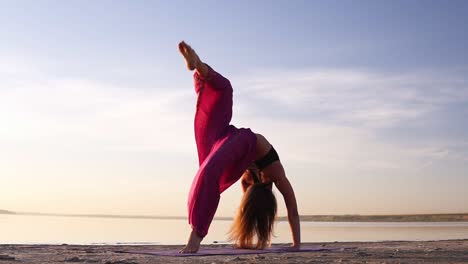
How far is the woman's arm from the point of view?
21.3ft

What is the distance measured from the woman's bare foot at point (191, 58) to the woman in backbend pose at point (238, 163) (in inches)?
1.0

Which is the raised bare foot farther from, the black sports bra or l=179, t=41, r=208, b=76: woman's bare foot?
the black sports bra

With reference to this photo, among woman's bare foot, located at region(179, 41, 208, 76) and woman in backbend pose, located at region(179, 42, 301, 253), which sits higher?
woman's bare foot, located at region(179, 41, 208, 76)

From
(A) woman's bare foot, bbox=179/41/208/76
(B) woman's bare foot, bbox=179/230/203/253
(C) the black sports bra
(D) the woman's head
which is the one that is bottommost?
(B) woman's bare foot, bbox=179/230/203/253

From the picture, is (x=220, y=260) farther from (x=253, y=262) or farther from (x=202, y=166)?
(x=202, y=166)

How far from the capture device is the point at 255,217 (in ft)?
21.2

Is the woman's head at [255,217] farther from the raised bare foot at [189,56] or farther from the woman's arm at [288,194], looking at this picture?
the raised bare foot at [189,56]

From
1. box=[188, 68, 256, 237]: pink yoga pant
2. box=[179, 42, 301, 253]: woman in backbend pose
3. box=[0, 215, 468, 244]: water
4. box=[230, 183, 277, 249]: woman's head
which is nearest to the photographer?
box=[188, 68, 256, 237]: pink yoga pant

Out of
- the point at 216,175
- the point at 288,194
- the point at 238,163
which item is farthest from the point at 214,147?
the point at 288,194

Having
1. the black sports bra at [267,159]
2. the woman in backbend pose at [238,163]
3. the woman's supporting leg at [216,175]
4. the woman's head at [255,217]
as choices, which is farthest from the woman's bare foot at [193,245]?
the black sports bra at [267,159]

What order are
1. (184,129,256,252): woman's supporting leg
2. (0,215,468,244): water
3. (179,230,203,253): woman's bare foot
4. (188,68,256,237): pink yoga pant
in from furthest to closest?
(0,215,468,244): water
(188,68,256,237): pink yoga pant
(184,129,256,252): woman's supporting leg
(179,230,203,253): woman's bare foot

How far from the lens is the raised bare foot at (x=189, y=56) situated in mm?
5730

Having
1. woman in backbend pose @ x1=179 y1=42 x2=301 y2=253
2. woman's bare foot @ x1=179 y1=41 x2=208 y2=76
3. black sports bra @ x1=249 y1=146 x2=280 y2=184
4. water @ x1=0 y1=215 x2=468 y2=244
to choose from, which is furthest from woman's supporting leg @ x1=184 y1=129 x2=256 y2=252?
water @ x1=0 y1=215 x2=468 y2=244

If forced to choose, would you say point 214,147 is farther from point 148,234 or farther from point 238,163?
point 148,234
